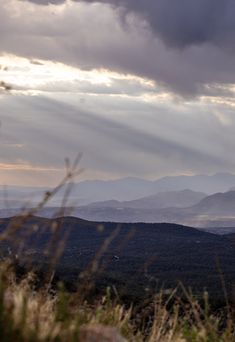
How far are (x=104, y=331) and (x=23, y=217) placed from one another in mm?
925

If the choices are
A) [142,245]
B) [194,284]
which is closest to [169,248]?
[142,245]

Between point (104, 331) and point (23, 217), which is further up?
point (23, 217)

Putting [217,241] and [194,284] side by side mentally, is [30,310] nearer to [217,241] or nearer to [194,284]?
[194,284]

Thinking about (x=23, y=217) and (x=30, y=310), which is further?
(x=30, y=310)

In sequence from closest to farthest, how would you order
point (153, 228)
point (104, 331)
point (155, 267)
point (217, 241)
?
point (104, 331) < point (155, 267) < point (217, 241) < point (153, 228)

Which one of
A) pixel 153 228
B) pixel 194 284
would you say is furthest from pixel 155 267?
pixel 153 228

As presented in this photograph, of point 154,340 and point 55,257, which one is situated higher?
point 55,257

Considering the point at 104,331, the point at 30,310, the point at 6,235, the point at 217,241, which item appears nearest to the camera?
the point at 6,235

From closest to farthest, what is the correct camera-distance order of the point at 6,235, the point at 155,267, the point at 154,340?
the point at 6,235 < the point at 154,340 < the point at 155,267

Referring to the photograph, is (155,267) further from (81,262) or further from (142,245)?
(142,245)

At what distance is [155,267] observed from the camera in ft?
253

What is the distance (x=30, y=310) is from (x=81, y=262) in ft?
240

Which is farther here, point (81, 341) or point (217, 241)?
point (217, 241)

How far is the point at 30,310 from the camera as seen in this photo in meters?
4.84
